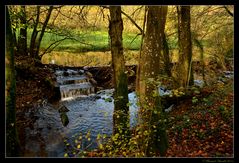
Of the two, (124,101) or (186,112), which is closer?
(124,101)

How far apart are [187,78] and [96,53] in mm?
11740

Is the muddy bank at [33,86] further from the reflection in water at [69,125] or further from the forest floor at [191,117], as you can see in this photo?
the reflection in water at [69,125]

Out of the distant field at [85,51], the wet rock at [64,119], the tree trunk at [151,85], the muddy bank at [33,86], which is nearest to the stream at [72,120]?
the wet rock at [64,119]

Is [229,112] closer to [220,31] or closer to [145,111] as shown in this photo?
[145,111]

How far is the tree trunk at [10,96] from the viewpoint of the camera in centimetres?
619

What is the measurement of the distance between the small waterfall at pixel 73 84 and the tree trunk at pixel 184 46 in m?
5.69

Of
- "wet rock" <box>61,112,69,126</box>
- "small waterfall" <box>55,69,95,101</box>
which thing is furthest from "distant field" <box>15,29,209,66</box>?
"wet rock" <box>61,112,69,126</box>

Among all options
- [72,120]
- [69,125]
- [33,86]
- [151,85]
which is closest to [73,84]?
[33,86]

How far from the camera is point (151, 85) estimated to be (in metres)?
6.59

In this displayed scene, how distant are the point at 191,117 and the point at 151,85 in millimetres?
3853

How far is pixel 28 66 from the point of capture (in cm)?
1503

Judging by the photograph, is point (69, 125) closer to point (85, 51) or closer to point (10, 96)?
point (10, 96)
